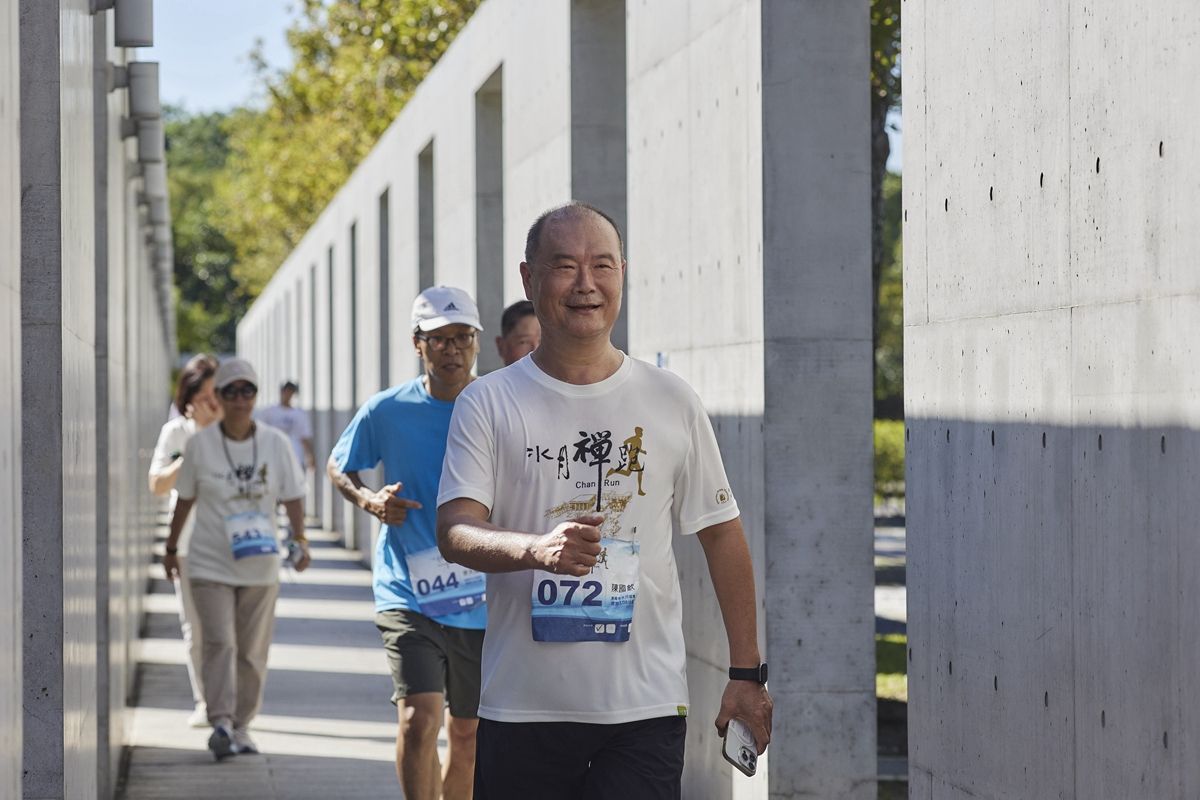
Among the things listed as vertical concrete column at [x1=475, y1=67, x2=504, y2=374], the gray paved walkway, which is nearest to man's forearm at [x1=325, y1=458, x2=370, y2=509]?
the gray paved walkway

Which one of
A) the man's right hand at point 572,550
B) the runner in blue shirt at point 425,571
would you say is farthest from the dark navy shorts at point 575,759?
the runner in blue shirt at point 425,571

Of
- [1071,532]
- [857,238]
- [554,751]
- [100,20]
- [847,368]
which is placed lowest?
[554,751]

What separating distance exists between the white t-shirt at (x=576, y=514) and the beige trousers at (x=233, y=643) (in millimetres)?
5399

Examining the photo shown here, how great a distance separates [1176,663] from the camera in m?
3.89

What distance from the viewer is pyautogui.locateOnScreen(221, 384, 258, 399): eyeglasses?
370 inches

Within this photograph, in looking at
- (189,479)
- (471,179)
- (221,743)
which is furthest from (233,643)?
(471,179)

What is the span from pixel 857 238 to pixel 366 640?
844cm

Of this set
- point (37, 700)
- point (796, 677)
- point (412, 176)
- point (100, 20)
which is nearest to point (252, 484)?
point (100, 20)

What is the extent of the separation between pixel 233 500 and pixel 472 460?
5440mm

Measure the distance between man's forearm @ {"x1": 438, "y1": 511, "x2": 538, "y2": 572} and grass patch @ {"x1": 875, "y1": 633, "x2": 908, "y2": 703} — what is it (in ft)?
21.0

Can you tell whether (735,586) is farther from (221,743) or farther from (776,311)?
(221,743)

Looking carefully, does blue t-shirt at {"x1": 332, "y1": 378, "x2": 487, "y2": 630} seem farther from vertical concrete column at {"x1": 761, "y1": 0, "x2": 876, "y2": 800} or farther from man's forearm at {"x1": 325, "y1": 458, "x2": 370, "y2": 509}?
vertical concrete column at {"x1": 761, "y1": 0, "x2": 876, "y2": 800}

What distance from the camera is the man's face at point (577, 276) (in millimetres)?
4230

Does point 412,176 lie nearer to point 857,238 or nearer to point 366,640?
point 366,640
